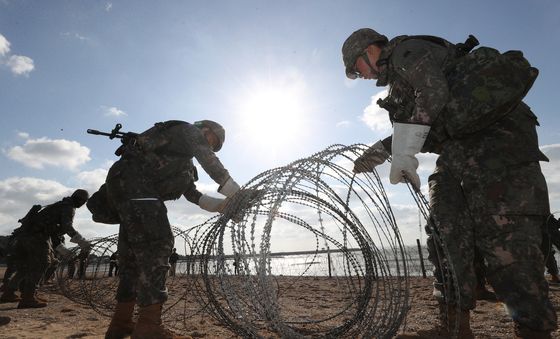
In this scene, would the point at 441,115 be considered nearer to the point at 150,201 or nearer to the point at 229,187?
the point at 229,187

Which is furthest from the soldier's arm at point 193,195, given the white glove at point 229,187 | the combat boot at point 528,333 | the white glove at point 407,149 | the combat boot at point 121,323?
the combat boot at point 528,333

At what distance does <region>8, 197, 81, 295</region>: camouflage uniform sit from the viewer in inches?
272

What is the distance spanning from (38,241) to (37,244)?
0.21 ft

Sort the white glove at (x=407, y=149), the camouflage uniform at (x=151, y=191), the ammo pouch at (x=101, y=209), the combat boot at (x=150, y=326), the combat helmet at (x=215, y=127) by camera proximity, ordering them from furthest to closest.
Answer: the combat helmet at (x=215, y=127) < the ammo pouch at (x=101, y=209) < the camouflage uniform at (x=151, y=191) < the combat boot at (x=150, y=326) < the white glove at (x=407, y=149)

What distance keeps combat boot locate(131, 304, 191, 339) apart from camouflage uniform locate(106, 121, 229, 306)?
8 cm

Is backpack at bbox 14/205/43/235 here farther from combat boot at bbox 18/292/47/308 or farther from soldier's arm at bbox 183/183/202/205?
soldier's arm at bbox 183/183/202/205

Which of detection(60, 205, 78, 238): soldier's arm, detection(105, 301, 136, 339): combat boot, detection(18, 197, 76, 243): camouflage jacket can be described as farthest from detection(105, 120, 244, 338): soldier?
detection(18, 197, 76, 243): camouflage jacket

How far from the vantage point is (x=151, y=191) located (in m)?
3.58

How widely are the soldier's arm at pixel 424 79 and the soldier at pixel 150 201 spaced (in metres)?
2.10

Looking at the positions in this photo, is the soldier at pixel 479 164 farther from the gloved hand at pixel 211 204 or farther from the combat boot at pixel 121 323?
the combat boot at pixel 121 323

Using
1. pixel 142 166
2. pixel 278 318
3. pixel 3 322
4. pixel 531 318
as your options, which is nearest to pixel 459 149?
pixel 531 318

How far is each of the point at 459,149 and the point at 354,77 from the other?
4.63 ft

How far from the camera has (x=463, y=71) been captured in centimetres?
253

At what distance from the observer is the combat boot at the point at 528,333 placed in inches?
81.7
